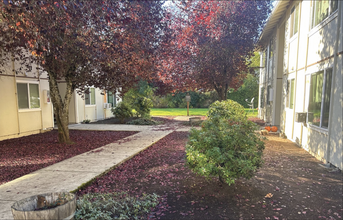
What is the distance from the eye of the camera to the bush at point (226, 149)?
127 inches

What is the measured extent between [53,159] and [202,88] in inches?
354

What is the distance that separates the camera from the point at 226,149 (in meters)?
3.48

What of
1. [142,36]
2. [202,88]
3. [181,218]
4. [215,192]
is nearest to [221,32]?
[202,88]

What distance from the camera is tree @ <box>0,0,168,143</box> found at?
4184 millimetres

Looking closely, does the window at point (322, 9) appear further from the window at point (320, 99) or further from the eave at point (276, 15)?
the eave at point (276, 15)

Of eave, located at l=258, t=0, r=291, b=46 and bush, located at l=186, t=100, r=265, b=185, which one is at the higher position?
eave, located at l=258, t=0, r=291, b=46

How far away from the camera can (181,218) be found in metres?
2.88

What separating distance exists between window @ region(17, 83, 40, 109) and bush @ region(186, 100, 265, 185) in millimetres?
8444

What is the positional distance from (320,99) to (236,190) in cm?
408

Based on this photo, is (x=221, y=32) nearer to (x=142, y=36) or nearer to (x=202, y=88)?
(x=202, y=88)

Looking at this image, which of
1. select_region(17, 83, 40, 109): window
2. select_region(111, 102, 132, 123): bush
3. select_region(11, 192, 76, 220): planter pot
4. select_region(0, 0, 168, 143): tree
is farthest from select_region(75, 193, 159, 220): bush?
select_region(111, 102, 132, 123): bush

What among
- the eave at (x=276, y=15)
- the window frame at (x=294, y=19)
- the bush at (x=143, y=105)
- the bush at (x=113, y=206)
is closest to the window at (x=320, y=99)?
the window frame at (x=294, y=19)

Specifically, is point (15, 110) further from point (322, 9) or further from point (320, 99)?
point (322, 9)

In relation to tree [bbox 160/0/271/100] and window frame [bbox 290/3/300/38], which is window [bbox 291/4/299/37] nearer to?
window frame [bbox 290/3/300/38]
